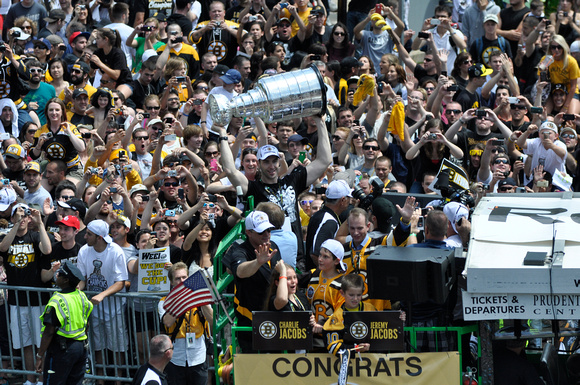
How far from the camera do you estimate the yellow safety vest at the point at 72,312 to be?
1031cm

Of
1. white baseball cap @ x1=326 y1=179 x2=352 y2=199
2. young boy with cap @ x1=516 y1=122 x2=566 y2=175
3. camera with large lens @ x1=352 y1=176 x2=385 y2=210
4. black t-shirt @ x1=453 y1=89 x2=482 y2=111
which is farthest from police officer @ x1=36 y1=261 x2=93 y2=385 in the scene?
black t-shirt @ x1=453 y1=89 x2=482 y2=111

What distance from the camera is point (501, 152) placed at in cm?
1245

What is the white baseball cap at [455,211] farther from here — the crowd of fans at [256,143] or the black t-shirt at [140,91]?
the black t-shirt at [140,91]

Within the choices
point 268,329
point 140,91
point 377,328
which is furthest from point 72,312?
→ point 140,91

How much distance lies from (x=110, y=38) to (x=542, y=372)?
10.9m

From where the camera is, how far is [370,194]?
1088cm

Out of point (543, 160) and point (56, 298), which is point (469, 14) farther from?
point (56, 298)

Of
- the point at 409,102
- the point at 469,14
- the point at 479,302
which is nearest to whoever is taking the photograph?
the point at 479,302

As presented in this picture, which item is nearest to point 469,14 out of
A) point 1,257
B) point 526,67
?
point 526,67

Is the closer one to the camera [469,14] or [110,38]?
[110,38]

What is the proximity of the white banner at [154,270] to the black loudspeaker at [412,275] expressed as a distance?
10.8 ft

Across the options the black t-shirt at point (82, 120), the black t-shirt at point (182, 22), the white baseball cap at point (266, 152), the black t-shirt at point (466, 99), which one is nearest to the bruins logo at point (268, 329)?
the white baseball cap at point (266, 152)

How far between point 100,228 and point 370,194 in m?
2.92

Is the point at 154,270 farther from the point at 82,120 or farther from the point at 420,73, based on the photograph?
the point at 420,73
